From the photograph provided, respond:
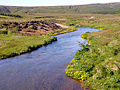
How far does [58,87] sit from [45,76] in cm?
373

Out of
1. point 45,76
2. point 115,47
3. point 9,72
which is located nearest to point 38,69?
point 45,76

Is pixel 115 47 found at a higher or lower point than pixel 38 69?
higher

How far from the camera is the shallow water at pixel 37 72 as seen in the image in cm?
1753

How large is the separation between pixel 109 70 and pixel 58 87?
6460 millimetres

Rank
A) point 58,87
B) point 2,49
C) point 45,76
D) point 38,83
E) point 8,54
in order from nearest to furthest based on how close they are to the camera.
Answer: point 58,87, point 38,83, point 45,76, point 8,54, point 2,49

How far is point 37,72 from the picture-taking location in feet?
70.8

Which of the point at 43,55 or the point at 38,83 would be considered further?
the point at 43,55

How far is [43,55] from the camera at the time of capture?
30094 mm

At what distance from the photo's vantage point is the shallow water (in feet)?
57.5

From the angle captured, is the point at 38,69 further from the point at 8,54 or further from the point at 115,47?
the point at 115,47

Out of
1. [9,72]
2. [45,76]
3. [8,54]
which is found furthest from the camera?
[8,54]

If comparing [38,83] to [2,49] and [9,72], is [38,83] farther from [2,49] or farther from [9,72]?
[2,49]

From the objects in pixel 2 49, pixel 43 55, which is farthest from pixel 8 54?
pixel 43 55

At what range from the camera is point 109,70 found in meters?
17.2
